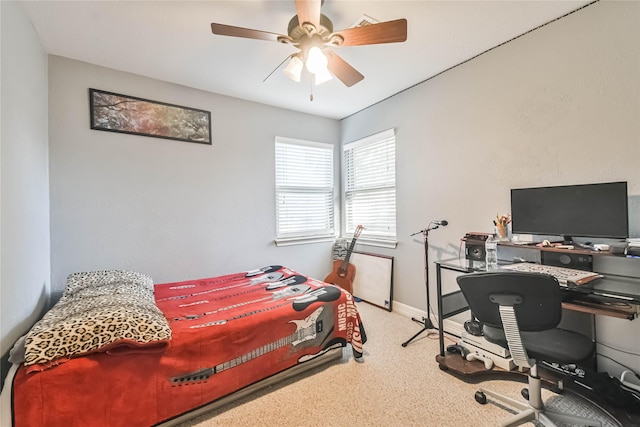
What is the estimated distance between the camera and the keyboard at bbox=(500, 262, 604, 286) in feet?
5.02

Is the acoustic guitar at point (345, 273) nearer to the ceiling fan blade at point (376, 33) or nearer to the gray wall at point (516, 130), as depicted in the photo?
the gray wall at point (516, 130)

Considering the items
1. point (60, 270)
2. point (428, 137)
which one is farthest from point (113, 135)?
point (428, 137)

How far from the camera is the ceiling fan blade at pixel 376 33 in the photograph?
1.46 metres

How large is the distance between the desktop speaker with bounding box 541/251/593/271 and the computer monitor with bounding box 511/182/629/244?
0.10 m

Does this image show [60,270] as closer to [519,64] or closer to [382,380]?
[382,380]

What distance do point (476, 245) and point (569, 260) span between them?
0.57 meters

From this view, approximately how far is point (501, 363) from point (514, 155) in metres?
1.61

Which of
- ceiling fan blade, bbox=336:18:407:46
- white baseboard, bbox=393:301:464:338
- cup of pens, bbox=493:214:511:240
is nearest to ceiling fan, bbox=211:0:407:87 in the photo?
ceiling fan blade, bbox=336:18:407:46

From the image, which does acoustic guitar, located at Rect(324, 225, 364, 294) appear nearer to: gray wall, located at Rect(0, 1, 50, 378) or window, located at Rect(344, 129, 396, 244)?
window, located at Rect(344, 129, 396, 244)

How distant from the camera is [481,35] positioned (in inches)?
82.4

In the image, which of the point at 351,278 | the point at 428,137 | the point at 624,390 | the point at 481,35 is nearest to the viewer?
the point at 624,390

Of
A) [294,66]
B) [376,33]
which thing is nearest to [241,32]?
[294,66]

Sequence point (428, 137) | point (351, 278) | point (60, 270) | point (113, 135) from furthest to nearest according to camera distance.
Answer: point (351, 278)
point (428, 137)
point (113, 135)
point (60, 270)

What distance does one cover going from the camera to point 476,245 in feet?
7.36
